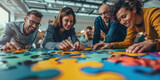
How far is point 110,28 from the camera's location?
1.61 m

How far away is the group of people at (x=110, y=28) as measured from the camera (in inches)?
35.7

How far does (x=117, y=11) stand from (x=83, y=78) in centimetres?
105

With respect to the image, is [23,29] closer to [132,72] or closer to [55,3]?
[132,72]

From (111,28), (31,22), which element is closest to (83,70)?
Result: (111,28)

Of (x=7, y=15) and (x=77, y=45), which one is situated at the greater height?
(x=7, y=15)

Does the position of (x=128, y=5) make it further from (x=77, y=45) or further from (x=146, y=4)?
(x=146, y=4)

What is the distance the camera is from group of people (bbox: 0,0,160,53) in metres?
0.91

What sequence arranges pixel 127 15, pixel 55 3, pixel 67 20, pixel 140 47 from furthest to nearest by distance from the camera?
pixel 55 3 → pixel 67 20 → pixel 127 15 → pixel 140 47

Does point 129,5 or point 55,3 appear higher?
point 55,3

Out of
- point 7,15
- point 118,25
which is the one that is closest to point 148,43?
point 118,25

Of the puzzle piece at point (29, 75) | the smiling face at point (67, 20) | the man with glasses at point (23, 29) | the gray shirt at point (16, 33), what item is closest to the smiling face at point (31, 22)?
the man with glasses at point (23, 29)

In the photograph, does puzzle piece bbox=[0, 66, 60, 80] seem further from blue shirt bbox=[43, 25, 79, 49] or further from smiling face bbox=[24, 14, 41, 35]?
smiling face bbox=[24, 14, 41, 35]

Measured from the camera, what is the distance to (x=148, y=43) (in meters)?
0.78

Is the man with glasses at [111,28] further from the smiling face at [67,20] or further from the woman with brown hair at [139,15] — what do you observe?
the smiling face at [67,20]
